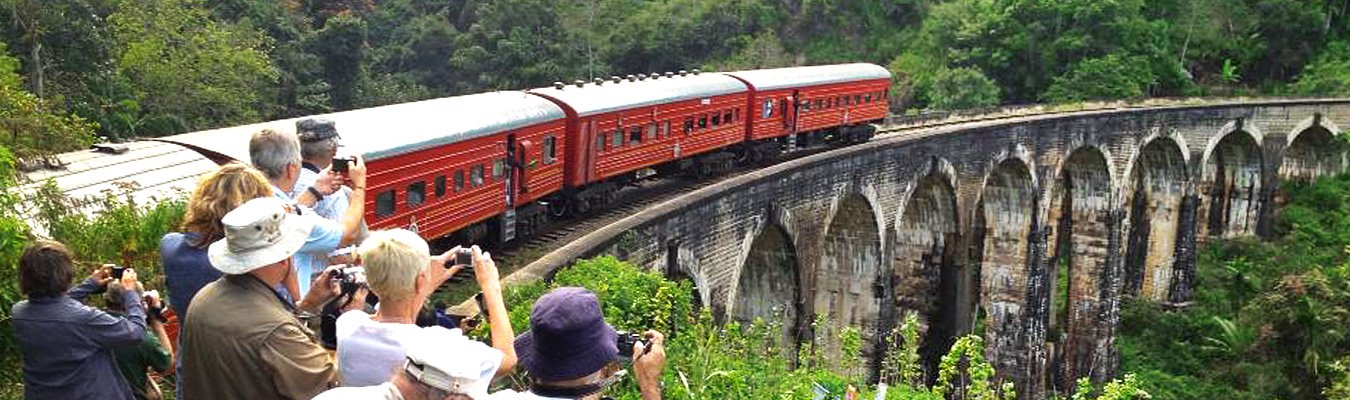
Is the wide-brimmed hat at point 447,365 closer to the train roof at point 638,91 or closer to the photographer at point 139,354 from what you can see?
the photographer at point 139,354

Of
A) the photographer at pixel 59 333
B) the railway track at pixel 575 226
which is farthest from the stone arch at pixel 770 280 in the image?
the photographer at pixel 59 333

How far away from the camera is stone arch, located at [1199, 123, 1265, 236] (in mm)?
32438

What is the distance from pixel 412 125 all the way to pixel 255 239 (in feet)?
22.3

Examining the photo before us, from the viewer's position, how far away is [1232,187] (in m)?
33.2

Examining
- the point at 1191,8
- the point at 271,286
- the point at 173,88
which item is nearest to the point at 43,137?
→ the point at 271,286

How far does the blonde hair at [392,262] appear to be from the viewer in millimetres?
3131

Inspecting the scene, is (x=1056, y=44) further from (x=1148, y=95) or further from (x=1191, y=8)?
(x=1191, y=8)

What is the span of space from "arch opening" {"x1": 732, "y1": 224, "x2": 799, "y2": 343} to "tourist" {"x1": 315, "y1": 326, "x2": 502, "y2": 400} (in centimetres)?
1275

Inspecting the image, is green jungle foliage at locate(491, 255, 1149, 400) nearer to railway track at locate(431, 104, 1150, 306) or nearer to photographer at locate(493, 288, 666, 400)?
railway track at locate(431, 104, 1150, 306)

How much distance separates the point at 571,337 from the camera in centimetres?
298

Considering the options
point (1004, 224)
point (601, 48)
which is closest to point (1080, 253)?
point (1004, 224)

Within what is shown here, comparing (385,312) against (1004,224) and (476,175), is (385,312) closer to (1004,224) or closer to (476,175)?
(476,175)

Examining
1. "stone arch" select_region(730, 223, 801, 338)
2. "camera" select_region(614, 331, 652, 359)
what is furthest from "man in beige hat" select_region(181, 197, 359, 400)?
"stone arch" select_region(730, 223, 801, 338)

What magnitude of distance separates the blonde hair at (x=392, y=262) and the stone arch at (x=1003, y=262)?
22407mm
